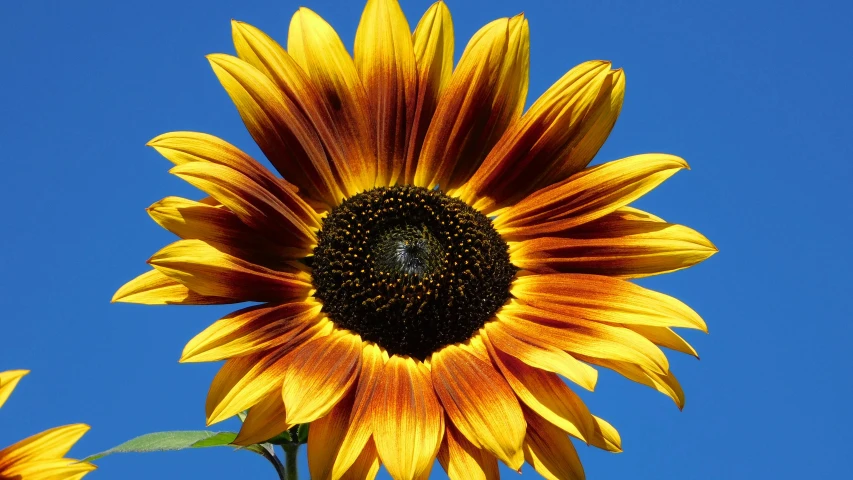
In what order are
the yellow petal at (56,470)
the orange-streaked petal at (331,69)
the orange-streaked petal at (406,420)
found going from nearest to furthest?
Result: the yellow petal at (56,470)
the orange-streaked petal at (406,420)
the orange-streaked petal at (331,69)

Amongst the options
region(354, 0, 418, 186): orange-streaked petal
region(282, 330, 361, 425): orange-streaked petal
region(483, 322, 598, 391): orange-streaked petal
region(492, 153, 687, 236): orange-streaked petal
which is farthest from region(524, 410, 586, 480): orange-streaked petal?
region(354, 0, 418, 186): orange-streaked petal

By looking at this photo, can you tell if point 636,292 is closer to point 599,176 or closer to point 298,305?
point 599,176

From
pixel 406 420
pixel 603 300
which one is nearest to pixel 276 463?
pixel 406 420

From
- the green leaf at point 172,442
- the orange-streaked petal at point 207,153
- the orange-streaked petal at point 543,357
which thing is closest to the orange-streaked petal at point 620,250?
the orange-streaked petal at point 543,357

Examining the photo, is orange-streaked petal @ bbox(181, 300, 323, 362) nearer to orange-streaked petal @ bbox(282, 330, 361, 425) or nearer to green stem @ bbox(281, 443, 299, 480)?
orange-streaked petal @ bbox(282, 330, 361, 425)

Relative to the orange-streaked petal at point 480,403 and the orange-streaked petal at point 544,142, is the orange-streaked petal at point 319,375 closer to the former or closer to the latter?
the orange-streaked petal at point 480,403
